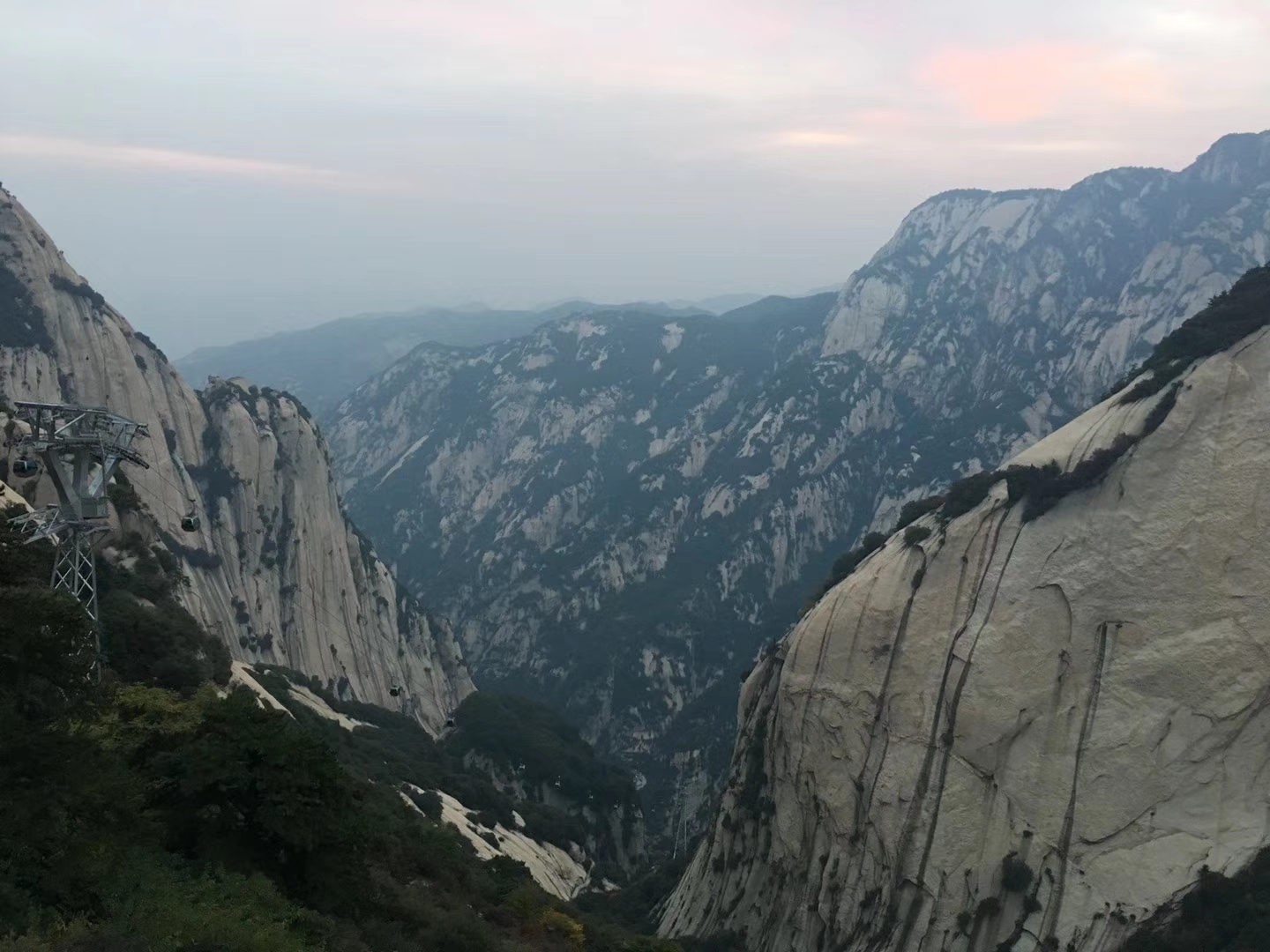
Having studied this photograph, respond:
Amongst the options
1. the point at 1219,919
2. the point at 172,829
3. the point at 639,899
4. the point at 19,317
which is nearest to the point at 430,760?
the point at 639,899

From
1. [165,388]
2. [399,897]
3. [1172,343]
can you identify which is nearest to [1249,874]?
[1172,343]

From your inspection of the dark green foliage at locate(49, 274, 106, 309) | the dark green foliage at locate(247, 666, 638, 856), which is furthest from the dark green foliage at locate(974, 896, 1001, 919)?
the dark green foliage at locate(49, 274, 106, 309)

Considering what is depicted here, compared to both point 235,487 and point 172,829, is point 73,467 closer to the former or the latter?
point 172,829

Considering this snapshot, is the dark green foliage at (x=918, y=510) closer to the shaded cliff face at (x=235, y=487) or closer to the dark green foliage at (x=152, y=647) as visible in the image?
the dark green foliage at (x=152, y=647)

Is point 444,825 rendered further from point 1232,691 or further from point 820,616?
point 1232,691

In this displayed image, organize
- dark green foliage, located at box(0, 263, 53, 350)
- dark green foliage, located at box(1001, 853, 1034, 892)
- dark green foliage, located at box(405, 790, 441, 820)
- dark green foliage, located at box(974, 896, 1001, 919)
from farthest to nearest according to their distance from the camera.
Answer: dark green foliage, located at box(0, 263, 53, 350), dark green foliage, located at box(405, 790, 441, 820), dark green foliage, located at box(974, 896, 1001, 919), dark green foliage, located at box(1001, 853, 1034, 892)

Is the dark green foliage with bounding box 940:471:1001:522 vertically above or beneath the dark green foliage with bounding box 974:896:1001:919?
above

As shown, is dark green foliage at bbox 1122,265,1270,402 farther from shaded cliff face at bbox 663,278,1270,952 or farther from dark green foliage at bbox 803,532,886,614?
dark green foliage at bbox 803,532,886,614
